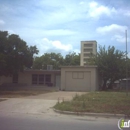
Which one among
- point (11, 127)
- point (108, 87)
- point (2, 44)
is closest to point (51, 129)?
point (11, 127)

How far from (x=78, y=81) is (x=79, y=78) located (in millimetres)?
434

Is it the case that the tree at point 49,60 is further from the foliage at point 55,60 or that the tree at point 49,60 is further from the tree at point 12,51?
the tree at point 12,51

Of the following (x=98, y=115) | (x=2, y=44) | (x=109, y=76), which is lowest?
(x=98, y=115)

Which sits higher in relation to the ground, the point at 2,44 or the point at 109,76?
the point at 2,44

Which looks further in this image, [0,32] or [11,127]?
[0,32]

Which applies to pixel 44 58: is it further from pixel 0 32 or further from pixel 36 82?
pixel 0 32

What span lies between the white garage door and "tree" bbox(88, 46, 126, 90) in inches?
96.4

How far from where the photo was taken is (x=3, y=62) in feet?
76.1

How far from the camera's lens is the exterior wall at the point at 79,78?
102ft

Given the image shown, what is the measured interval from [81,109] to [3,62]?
42.2ft

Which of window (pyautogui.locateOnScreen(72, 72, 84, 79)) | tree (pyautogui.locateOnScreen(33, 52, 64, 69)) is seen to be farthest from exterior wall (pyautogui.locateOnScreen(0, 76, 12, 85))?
tree (pyautogui.locateOnScreen(33, 52, 64, 69))

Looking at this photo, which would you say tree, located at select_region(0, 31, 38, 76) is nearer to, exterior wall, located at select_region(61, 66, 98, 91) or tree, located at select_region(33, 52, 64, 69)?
exterior wall, located at select_region(61, 66, 98, 91)

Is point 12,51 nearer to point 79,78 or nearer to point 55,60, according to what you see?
point 79,78

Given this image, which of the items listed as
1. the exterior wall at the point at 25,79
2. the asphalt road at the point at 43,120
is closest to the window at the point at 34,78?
the exterior wall at the point at 25,79
